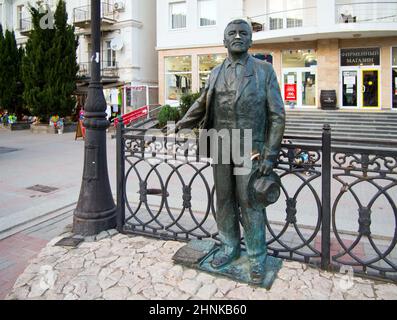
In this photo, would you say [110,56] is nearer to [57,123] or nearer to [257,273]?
[57,123]

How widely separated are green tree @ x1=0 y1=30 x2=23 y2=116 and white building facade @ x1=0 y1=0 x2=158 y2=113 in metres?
3.71

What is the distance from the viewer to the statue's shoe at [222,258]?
10.9 feet

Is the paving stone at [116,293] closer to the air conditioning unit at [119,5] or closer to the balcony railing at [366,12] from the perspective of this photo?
the balcony railing at [366,12]

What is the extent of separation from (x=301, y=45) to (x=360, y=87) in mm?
3734

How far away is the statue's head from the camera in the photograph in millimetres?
3031

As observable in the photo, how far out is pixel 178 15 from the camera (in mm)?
22344

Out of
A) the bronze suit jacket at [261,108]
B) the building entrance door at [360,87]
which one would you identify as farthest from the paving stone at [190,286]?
the building entrance door at [360,87]

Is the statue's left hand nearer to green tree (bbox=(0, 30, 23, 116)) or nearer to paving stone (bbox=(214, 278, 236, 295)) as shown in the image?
paving stone (bbox=(214, 278, 236, 295))

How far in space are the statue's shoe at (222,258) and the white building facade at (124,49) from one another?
754 inches

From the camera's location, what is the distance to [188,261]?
346cm

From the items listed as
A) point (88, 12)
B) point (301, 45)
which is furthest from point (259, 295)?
point (88, 12)
